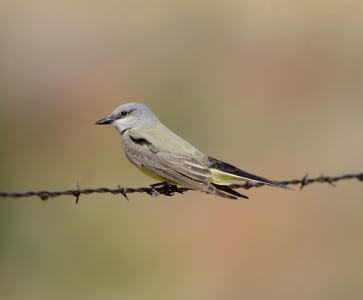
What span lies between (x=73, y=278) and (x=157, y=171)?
3.20 metres

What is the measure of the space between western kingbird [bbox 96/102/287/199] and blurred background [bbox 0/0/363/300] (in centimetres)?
276

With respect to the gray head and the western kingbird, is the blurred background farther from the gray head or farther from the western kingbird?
the western kingbird

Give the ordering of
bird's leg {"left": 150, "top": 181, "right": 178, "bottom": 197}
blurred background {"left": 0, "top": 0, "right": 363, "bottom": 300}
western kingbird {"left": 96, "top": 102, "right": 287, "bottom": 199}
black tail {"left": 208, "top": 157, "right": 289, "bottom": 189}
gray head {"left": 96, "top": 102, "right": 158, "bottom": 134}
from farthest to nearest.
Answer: blurred background {"left": 0, "top": 0, "right": 363, "bottom": 300}, gray head {"left": 96, "top": 102, "right": 158, "bottom": 134}, bird's leg {"left": 150, "top": 181, "right": 178, "bottom": 197}, western kingbird {"left": 96, "top": 102, "right": 287, "bottom": 199}, black tail {"left": 208, "top": 157, "right": 289, "bottom": 189}

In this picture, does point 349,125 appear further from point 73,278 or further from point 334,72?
point 73,278

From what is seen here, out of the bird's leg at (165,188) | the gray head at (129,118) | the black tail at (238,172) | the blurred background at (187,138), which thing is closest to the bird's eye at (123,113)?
the gray head at (129,118)

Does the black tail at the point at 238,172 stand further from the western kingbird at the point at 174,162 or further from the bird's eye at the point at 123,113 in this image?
the bird's eye at the point at 123,113

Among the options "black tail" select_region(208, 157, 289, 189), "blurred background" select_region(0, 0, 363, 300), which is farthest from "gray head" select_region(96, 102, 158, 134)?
"blurred background" select_region(0, 0, 363, 300)

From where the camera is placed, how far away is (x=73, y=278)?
9.26 meters

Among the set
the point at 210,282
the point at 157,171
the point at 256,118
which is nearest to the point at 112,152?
the point at 256,118

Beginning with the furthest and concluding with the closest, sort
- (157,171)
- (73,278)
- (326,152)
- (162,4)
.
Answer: (162,4)
(326,152)
(73,278)
(157,171)

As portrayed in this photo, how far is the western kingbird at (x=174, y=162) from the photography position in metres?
6.16

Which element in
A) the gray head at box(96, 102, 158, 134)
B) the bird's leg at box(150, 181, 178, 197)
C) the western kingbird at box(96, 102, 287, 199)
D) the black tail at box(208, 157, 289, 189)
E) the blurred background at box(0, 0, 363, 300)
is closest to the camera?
the black tail at box(208, 157, 289, 189)

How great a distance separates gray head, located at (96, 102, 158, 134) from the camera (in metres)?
7.19

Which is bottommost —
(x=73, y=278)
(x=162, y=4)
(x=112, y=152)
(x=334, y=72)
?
(x=73, y=278)
